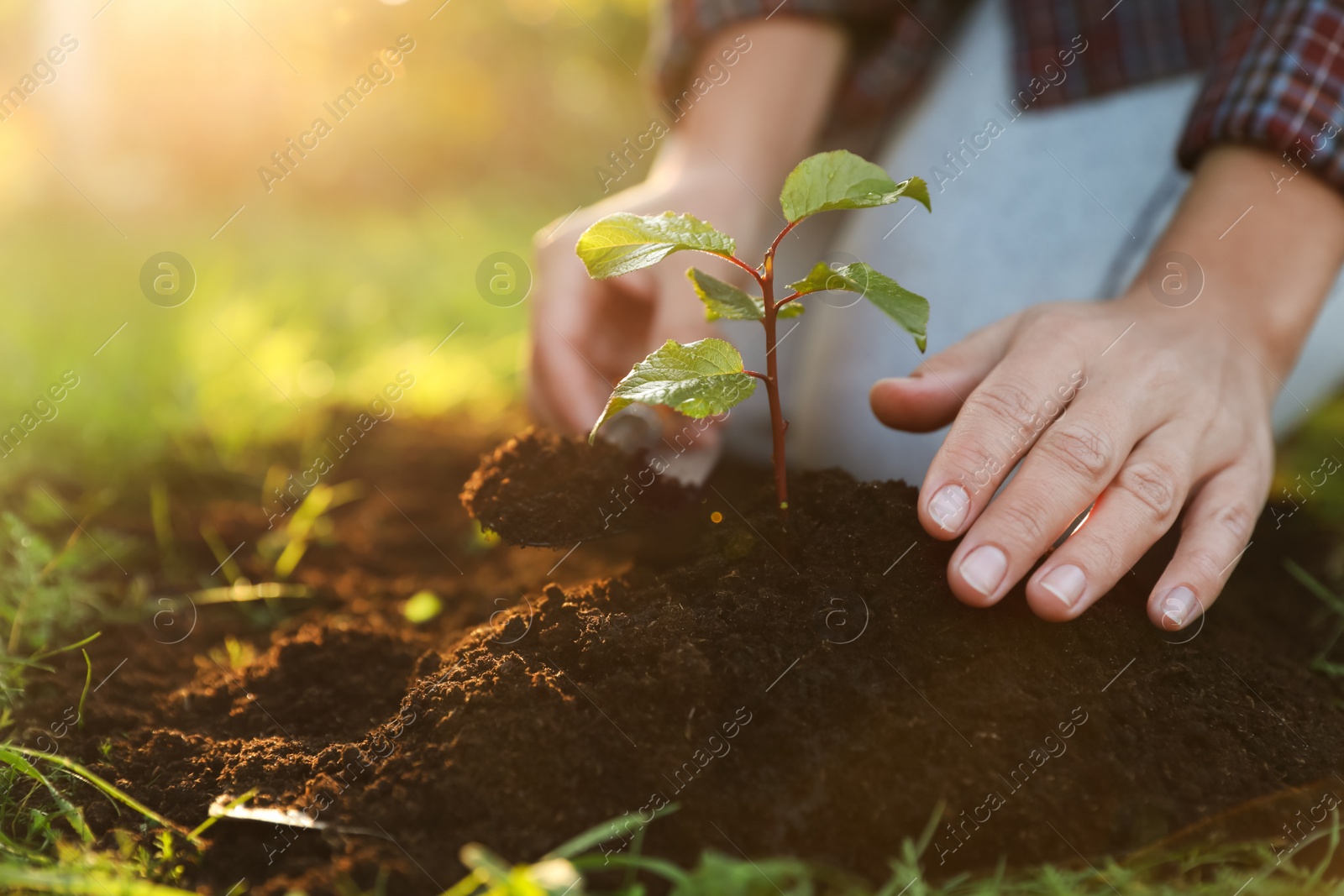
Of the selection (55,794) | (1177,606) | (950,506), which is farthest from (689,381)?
(55,794)

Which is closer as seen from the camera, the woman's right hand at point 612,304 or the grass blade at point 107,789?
the grass blade at point 107,789

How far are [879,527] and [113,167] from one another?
303 inches

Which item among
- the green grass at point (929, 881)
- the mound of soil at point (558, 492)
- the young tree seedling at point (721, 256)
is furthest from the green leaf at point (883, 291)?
the green grass at point (929, 881)

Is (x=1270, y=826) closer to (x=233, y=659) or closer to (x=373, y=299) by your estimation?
(x=233, y=659)

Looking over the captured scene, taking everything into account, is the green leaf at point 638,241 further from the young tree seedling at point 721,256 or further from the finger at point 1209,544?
the finger at point 1209,544

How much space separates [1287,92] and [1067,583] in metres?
1.20

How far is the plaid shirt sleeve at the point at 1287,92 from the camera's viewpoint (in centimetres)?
156

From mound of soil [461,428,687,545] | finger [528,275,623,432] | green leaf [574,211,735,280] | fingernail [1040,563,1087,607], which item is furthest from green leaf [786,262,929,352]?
finger [528,275,623,432]

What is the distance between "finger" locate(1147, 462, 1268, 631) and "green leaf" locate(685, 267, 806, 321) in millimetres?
690

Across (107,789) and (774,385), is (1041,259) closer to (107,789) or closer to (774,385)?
(774,385)

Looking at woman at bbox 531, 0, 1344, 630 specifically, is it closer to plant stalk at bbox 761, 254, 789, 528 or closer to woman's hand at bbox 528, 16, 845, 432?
woman's hand at bbox 528, 16, 845, 432

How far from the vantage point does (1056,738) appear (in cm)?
106

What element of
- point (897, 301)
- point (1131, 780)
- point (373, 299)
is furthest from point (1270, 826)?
point (373, 299)

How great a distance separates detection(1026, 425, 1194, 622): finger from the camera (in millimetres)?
1108
